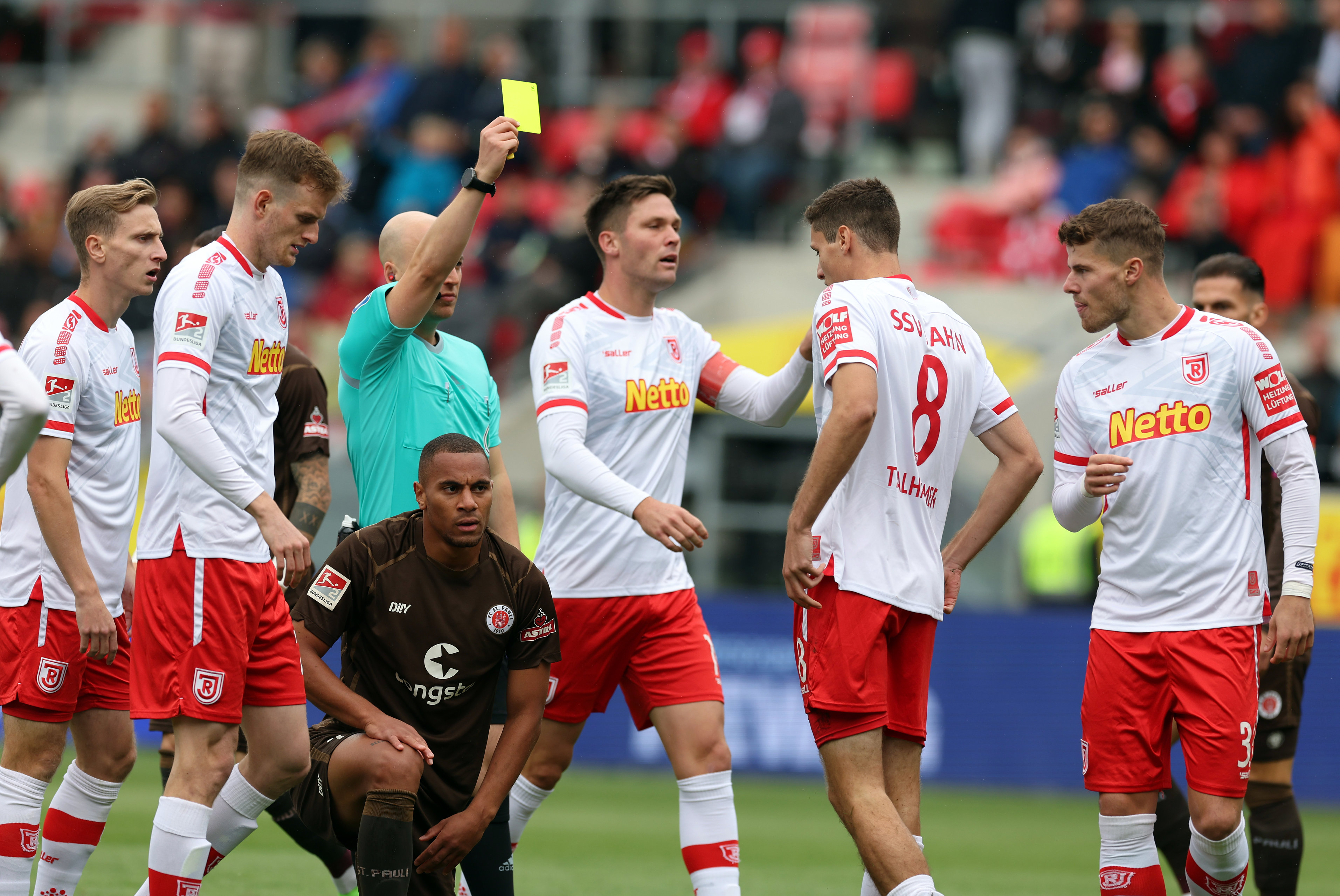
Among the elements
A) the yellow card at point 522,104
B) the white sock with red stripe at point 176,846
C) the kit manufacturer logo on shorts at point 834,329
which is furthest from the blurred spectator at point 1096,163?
the white sock with red stripe at point 176,846

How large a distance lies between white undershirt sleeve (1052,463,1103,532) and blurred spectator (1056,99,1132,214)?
11.1 metres

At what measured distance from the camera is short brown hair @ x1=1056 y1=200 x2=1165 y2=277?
235 inches

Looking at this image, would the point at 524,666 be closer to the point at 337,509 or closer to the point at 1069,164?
the point at 337,509

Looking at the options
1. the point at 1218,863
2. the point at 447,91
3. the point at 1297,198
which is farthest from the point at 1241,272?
the point at 447,91

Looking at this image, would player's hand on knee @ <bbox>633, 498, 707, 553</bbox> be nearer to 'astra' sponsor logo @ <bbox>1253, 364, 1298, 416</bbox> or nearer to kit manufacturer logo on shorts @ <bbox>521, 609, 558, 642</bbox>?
kit manufacturer logo on shorts @ <bbox>521, 609, 558, 642</bbox>

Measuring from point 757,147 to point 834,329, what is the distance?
42.1 feet

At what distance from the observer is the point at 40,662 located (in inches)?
231

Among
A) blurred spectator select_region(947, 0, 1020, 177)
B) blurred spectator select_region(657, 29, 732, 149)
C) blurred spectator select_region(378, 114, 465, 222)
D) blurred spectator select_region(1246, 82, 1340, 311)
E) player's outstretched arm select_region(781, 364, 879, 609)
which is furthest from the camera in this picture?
blurred spectator select_region(657, 29, 732, 149)

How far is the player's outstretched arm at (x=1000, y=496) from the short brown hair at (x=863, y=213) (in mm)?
842

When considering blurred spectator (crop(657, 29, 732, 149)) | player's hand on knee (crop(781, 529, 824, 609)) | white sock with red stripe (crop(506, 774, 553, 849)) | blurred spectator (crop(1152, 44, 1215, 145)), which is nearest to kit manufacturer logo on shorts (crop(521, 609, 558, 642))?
player's hand on knee (crop(781, 529, 824, 609))

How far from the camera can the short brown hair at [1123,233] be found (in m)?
5.96

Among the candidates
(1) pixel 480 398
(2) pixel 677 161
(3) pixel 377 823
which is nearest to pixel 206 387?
(1) pixel 480 398

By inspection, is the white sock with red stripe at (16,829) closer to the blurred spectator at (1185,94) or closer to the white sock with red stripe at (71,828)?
the white sock with red stripe at (71,828)

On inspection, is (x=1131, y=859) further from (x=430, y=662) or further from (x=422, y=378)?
(x=422, y=378)
